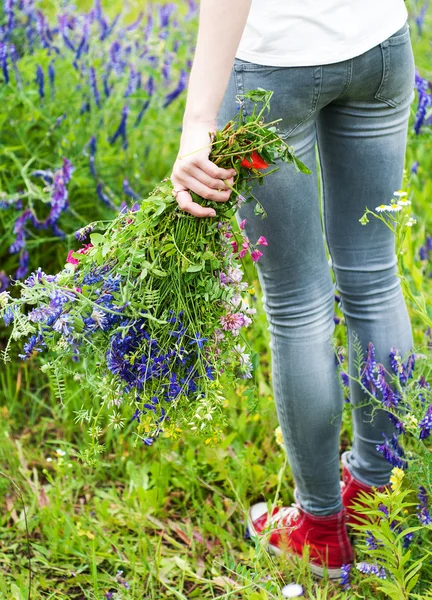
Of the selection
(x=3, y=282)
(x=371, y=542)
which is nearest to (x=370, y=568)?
(x=371, y=542)

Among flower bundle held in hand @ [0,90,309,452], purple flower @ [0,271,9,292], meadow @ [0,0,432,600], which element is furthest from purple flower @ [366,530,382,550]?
purple flower @ [0,271,9,292]

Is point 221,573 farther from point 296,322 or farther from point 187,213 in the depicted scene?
point 187,213

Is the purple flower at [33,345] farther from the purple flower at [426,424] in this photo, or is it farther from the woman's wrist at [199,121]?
the purple flower at [426,424]

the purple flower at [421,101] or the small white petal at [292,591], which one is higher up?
the purple flower at [421,101]

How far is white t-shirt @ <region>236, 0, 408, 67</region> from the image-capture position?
1178 millimetres

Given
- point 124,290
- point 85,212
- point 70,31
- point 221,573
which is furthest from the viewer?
point 70,31

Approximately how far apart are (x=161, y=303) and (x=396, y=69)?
610mm

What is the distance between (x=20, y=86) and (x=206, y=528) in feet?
4.92

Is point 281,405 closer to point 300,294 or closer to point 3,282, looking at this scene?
point 300,294

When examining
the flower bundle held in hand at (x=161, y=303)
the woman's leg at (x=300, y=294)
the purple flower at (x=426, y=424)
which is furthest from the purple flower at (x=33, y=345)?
the purple flower at (x=426, y=424)

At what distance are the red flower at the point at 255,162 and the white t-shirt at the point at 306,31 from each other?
0.17 m

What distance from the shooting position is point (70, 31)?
2695 millimetres

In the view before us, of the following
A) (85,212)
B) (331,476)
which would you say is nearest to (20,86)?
(85,212)

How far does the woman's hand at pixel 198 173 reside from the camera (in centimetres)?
113
